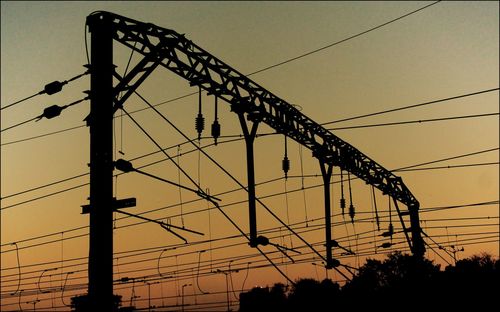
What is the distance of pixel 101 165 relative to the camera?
45.5 feet

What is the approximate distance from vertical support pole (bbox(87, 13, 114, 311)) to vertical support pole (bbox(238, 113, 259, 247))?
5.96m

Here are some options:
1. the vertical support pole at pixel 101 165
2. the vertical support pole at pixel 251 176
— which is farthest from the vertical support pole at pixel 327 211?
the vertical support pole at pixel 101 165

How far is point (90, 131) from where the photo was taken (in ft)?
47.1

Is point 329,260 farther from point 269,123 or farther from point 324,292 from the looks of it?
point 324,292

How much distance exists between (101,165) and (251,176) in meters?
6.95

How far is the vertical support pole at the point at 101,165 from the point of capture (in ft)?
43.3

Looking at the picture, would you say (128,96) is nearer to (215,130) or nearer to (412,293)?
(215,130)

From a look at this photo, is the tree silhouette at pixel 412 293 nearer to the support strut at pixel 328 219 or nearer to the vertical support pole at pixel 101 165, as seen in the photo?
the support strut at pixel 328 219

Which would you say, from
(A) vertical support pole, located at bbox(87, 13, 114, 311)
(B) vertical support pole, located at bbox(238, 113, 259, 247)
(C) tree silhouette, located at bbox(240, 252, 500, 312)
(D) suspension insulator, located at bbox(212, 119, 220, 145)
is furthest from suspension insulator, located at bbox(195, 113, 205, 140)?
(C) tree silhouette, located at bbox(240, 252, 500, 312)

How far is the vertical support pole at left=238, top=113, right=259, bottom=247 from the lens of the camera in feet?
63.9

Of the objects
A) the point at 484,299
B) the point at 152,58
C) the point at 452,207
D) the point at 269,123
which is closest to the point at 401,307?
the point at 484,299

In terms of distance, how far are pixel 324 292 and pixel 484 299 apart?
21.5 metres

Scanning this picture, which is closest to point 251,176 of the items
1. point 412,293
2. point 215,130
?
point 215,130

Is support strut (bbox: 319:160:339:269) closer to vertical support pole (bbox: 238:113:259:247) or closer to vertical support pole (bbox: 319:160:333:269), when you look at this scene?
vertical support pole (bbox: 319:160:333:269)
